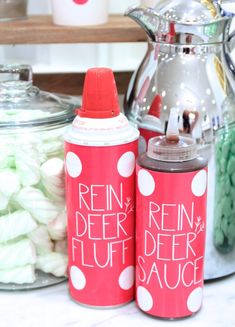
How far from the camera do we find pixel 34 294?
0.69 meters

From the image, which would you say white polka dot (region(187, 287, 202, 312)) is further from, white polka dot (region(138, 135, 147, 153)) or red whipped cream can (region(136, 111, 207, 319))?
white polka dot (region(138, 135, 147, 153))

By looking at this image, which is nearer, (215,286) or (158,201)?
(158,201)

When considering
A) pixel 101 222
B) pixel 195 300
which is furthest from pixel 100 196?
pixel 195 300

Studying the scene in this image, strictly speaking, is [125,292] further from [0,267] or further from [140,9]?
[140,9]

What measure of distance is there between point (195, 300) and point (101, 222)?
0.42ft

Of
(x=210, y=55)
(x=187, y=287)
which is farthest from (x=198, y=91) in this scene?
(x=187, y=287)

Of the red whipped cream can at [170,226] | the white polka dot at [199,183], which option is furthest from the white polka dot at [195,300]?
the white polka dot at [199,183]

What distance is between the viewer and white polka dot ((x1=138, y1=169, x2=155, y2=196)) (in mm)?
594

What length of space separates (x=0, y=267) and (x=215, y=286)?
0.25 m

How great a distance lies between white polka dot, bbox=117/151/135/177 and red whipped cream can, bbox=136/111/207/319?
0.04 ft

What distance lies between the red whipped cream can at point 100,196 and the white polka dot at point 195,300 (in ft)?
0.23

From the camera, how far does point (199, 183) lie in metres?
0.60

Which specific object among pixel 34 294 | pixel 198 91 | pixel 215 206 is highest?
pixel 198 91

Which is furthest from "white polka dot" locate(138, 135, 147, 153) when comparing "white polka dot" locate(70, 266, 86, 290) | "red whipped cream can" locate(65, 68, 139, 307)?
"white polka dot" locate(70, 266, 86, 290)
